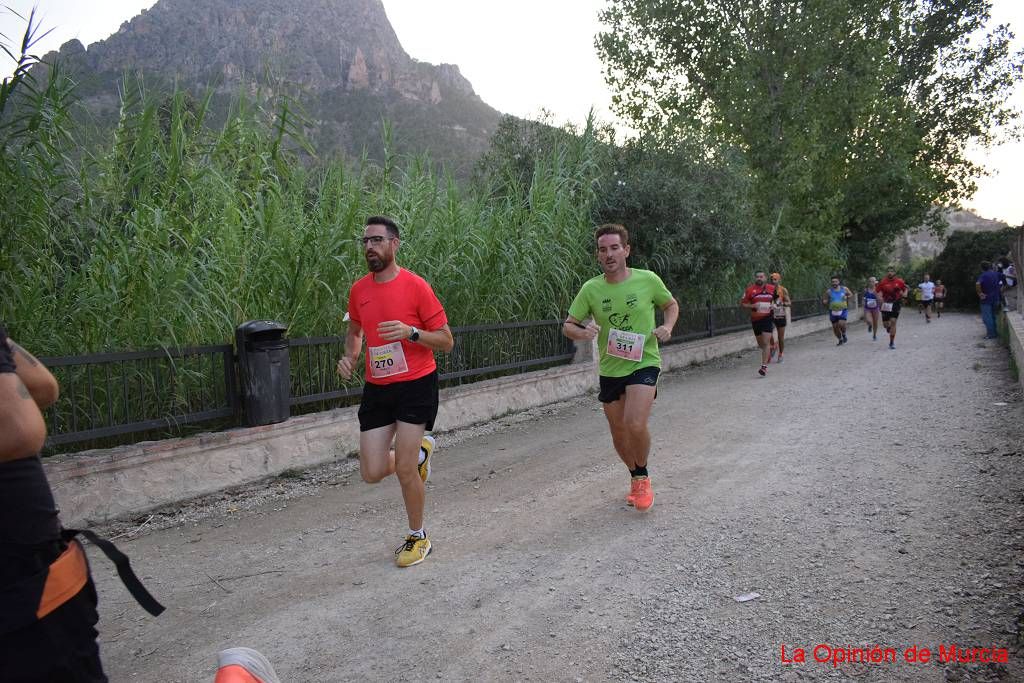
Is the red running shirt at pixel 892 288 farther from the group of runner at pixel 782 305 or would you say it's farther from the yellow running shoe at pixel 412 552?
the yellow running shoe at pixel 412 552

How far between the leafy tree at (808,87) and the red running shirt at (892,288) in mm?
2829

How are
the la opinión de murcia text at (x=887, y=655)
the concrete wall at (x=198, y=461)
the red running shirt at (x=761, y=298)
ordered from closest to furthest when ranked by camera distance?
the la opinión de murcia text at (x=887, y=655) < the concrete wall at (x=198, y=461) < the red running shirt at (x=761, y=298)

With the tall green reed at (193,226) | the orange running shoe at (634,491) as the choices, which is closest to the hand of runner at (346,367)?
the tall green reed at (193,226)

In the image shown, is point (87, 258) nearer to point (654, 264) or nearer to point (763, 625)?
point (763, 625)

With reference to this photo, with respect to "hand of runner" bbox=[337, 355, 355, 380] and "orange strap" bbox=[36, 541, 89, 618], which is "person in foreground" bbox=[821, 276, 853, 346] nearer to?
"hand of runner" bbox=[337, 355, 355, 380]

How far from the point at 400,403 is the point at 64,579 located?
2794 millimetres

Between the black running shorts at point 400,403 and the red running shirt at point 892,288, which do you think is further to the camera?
the red running shirt at point 892,288

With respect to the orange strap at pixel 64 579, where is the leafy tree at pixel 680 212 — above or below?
above

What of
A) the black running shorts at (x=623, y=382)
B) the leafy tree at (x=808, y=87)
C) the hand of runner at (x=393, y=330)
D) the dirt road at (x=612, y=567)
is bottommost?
the dirt road at (x=612, y=567)

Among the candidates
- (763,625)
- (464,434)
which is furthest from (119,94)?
(763,625)

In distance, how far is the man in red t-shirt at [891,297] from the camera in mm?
16953

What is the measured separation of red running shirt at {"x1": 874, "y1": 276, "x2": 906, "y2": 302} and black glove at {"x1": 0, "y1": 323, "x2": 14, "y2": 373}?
61.0 ft

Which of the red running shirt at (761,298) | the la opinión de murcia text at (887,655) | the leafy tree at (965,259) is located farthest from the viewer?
the leafy tree at (965,259)

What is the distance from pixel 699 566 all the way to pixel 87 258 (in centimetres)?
500
